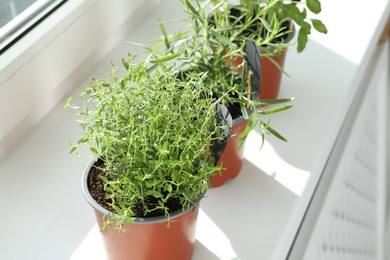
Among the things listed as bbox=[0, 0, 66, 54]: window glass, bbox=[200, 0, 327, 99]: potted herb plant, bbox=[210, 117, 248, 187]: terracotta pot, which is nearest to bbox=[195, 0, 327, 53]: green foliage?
bbox=[200, 0, 327, 99]: potted herb plant

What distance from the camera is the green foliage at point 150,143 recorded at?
2.06ft

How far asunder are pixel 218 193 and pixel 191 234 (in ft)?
0.48

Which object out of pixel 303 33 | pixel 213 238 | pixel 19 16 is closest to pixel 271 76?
pixel 303 33

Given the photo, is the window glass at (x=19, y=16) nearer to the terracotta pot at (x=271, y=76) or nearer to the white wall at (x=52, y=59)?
the white wall at (x=52, y=59)

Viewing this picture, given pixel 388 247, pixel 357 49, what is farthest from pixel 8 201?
pixel 388 247

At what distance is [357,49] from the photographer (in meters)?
1.13

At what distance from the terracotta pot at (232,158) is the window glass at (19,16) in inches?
13.2

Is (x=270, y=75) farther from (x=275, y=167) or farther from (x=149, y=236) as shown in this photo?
(x=149, y=236)

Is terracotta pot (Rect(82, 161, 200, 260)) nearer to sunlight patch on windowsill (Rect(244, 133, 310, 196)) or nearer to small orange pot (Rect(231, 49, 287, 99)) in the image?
sunlight patch on windowsill (Rect(244, 133, 310, 196))

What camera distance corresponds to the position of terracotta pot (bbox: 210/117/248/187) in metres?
0.79

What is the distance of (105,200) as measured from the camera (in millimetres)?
667

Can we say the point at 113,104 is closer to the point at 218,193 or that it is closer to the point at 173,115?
the point at 173,115

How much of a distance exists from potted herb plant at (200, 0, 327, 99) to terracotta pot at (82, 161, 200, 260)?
0.28 metres

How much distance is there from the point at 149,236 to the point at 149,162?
0.29ft
